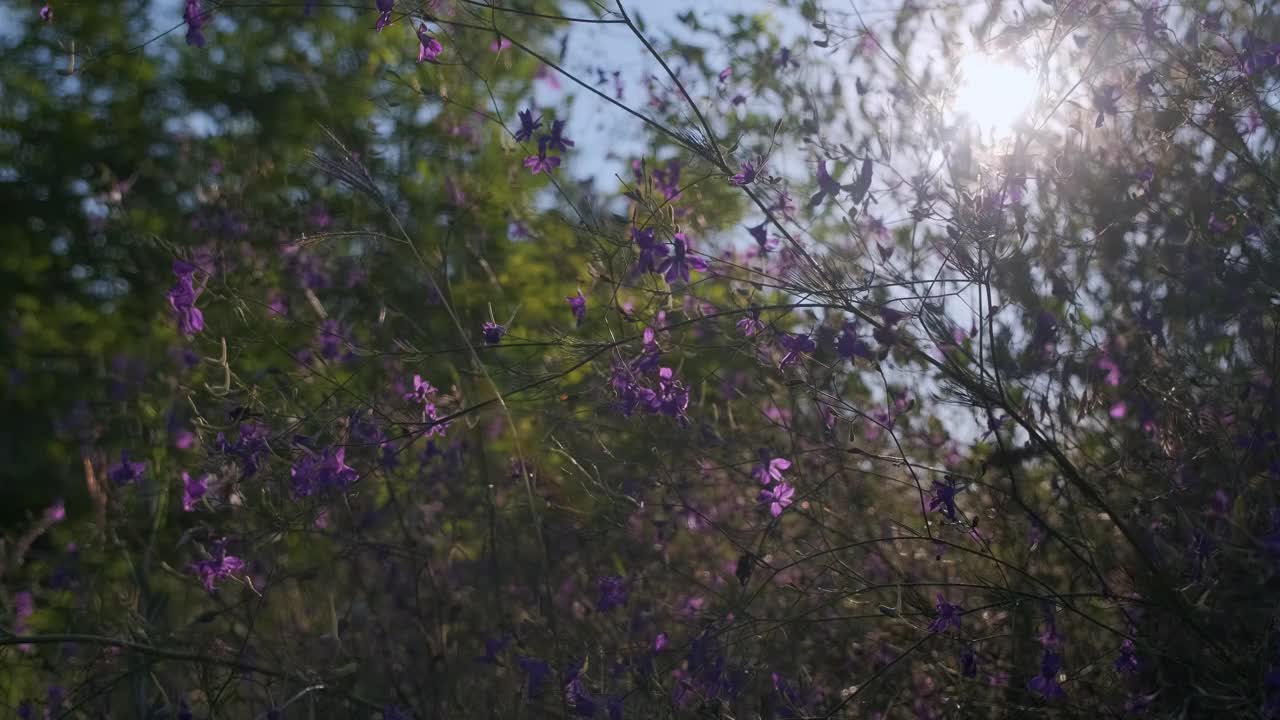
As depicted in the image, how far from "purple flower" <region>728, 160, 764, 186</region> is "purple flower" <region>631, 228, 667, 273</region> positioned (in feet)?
0.64

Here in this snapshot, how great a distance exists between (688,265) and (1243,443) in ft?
4.08

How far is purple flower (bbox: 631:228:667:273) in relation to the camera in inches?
88.5

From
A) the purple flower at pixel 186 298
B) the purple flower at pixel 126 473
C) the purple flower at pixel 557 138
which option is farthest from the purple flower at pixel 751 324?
Result: the purple flower at pixel 126 473

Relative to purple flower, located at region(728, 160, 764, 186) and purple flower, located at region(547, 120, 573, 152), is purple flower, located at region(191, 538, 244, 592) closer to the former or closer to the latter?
purple flower, located at region(547, 120, 573, 152)

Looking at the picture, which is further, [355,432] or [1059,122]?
[1059,122]

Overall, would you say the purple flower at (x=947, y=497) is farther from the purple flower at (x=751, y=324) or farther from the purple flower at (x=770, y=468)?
the purple flower at (x=751, y=324)

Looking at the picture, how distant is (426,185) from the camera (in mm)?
5781

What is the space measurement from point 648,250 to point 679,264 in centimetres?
8

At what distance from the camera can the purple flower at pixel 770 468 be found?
254 cm

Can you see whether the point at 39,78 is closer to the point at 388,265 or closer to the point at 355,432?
the point at 388,265

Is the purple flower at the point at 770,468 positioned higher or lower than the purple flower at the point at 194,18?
lower

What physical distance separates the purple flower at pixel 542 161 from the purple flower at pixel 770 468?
2.68 feet

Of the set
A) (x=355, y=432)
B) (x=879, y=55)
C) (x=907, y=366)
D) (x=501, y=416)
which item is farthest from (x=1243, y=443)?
(x=501, y=416)

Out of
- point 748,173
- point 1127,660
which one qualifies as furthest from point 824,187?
point 1127,660
